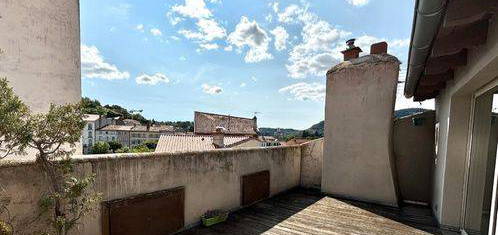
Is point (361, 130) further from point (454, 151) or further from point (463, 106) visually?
point (463, 106)

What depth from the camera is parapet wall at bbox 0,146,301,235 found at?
121 inches

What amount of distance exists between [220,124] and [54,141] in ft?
64.5

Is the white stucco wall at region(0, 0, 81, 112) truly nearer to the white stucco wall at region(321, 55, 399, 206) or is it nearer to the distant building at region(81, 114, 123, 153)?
the white stucco wall at region(321, 55, 399, 206)

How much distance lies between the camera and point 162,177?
4.71 meters

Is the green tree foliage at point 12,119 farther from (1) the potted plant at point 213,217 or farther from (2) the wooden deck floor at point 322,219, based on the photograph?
(1) the potted plant at point 213,217

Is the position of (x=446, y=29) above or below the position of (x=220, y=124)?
above

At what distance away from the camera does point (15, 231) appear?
296 centimetres

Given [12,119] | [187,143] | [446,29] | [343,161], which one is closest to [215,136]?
[187,143]

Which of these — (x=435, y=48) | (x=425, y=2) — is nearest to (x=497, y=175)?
(x=435, y=48)

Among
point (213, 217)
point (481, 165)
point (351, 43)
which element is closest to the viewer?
point (481, 165)

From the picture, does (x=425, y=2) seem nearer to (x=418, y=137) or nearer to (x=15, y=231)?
(x=15, y=231)

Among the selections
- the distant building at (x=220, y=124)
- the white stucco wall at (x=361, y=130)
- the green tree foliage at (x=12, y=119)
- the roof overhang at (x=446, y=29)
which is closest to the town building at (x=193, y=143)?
the distant building at (x=220, y=124)

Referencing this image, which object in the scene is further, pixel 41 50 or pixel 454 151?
pixel 454 151

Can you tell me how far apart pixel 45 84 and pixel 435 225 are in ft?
27.5
